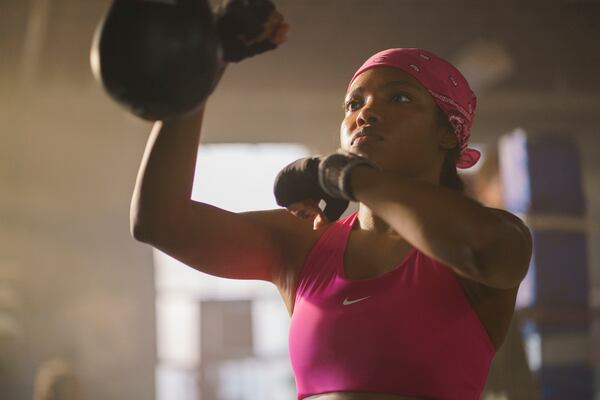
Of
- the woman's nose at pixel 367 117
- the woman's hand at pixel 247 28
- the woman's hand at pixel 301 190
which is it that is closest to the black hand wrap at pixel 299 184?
the woman's hand at pixel 301 190

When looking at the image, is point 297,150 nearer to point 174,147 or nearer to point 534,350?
point 534,350

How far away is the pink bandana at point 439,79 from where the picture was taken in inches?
62.2

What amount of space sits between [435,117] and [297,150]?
29.8 ft

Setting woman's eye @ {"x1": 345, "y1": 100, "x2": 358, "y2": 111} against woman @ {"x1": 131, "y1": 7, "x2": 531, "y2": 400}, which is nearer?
woman @ {"x1": 131, "y1": 7, "x2": 531, "y2": 400}

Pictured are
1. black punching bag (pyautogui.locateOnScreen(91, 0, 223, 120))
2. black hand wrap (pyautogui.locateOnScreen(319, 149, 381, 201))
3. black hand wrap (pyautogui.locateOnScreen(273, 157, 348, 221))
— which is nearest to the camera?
black punching bag (pyautogui.locateOnScreen(91, 0, 223, 120))

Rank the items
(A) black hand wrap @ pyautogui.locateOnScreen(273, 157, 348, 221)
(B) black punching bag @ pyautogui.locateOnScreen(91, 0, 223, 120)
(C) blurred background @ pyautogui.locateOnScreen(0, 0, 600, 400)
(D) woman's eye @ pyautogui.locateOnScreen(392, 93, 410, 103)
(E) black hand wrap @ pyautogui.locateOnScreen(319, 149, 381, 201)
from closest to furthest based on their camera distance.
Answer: (B) black punching bag @ pyautogui.locateOnScreen(91, 0, 223, 120) < (E) black hand wrap @ pyautogui.locateOnScreen(319, 149, 381, 201) < (A) black hand wrap @ pyautogui.locateOnScreen(273, 157, 348, 221) < (D) woman's eye @ pyautogui.locateOnScreen(392, 93, 410, 103) < (C) blurred background @ pyautogui.locateOnScreen(0, 0, 600, 400)

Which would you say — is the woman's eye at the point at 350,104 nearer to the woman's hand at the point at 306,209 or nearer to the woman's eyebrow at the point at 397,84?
the woman's eyebrow at the point at 397,84

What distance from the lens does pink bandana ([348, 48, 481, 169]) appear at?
1.58 metres

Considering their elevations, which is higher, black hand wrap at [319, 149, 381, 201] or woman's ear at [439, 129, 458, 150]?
woman's ear at [439, 129, 458, 150]

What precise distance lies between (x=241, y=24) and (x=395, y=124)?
370 mm

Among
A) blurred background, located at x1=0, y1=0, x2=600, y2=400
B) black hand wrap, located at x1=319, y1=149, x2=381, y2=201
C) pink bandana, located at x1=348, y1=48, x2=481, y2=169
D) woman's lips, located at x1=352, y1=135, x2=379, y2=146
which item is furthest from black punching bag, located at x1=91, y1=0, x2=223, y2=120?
blurred background, located at x1=0, y1=0, x2=600, y2=400

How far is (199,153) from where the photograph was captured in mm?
9711

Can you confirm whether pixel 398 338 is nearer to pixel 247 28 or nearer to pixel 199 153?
pixel 247 28

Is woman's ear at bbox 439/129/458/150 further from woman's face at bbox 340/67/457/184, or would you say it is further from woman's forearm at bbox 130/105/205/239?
woman's forearm at bbox 130/105/205/239
